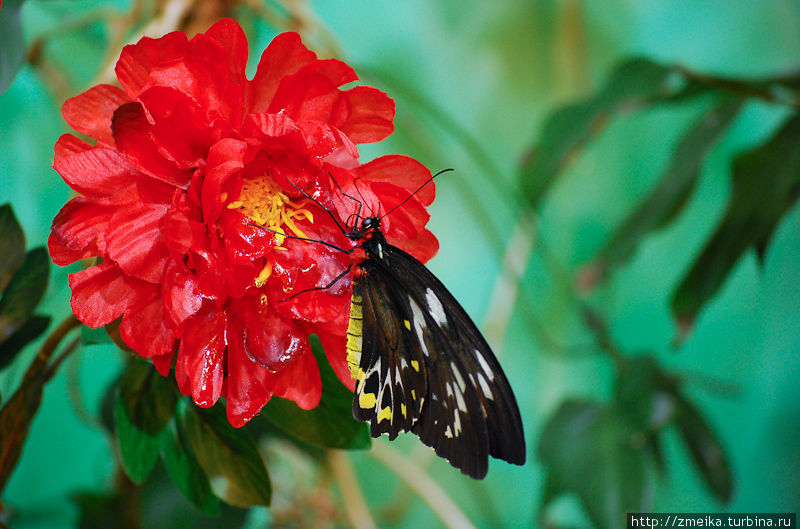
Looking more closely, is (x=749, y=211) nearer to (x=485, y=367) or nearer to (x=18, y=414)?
(x=485, y=367)

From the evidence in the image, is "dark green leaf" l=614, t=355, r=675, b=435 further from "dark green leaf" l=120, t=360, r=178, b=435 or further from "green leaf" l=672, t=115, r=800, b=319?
"dark green leaf" l=120, t=360, r=178, b=435

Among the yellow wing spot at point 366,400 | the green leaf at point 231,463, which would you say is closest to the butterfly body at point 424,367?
the yellow wing spot at point 366,400

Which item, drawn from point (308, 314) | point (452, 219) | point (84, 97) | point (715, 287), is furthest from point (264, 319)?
point (452, 219)

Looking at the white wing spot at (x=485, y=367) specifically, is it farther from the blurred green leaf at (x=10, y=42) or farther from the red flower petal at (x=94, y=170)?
the blurred green leaf at (x=10, y=42)

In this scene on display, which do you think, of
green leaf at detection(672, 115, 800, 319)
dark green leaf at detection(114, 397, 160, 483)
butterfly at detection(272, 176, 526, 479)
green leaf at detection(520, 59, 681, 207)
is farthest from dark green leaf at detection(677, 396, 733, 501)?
dark green leaf at detection(114, 397, 160, 483)

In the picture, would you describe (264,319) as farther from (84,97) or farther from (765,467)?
(765,467)
